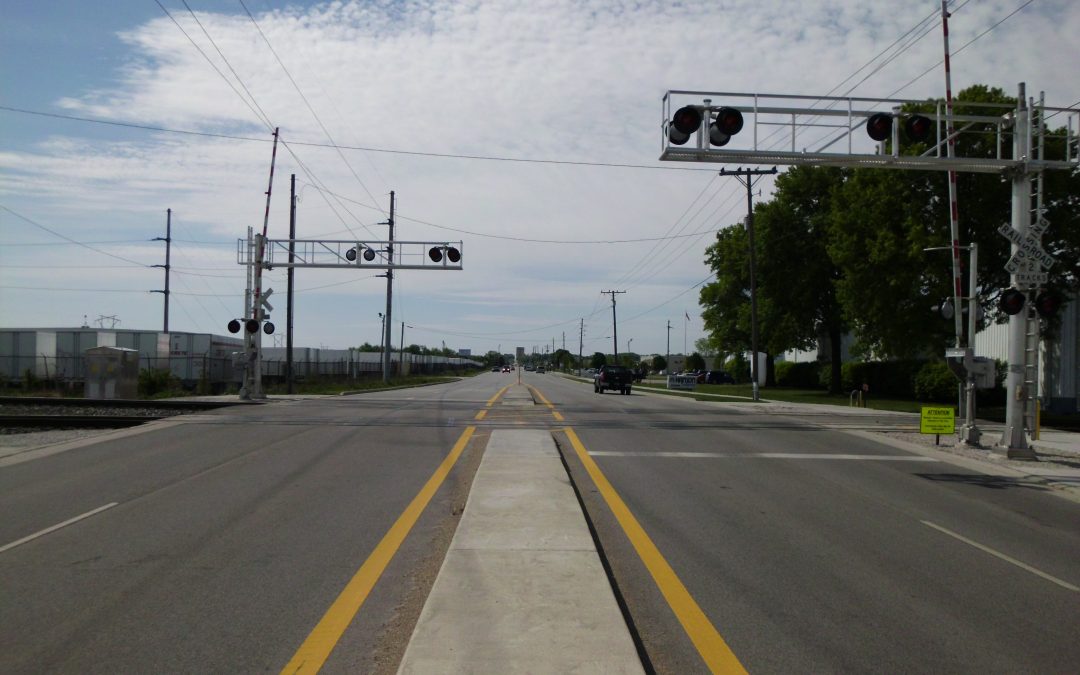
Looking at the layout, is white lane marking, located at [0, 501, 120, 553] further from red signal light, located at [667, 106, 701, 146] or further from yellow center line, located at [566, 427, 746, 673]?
red signal light, located at [667, 106, 701, 146]

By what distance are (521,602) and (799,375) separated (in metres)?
64.5

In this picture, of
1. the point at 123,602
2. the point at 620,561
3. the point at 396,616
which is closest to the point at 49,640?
the point at 123,602

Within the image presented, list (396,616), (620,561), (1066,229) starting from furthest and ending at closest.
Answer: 1. (1066,229)
2. (620,561)
3. (396,616)

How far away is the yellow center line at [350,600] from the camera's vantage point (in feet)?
16.9

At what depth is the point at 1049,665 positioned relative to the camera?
5289mm

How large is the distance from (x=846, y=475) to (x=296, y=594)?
32.2 ft

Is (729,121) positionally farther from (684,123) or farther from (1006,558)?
(1006,558)

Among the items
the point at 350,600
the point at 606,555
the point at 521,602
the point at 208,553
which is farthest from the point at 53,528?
the point at 606,555

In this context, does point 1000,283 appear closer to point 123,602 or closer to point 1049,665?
point 1049,665

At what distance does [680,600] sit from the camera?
643 centimetres

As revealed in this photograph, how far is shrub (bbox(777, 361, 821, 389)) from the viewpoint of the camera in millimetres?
63706

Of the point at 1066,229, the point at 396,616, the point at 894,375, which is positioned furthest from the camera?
the point at 894,375

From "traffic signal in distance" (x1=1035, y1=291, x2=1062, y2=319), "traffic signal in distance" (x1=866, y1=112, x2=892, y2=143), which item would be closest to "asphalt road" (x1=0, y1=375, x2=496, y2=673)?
"traffic signal in distance" (x1=866, y1=112, x2=892, y2=143)

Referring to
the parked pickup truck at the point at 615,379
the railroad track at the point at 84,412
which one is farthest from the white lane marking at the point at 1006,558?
the parked pickup truck at the point at 615,379
